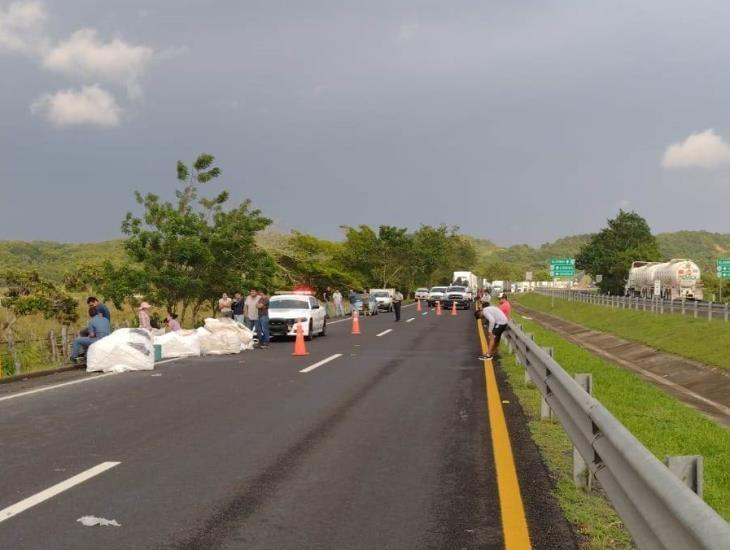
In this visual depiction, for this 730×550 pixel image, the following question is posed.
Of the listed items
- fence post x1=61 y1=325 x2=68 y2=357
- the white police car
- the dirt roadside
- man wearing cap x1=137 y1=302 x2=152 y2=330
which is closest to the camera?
the dirt roadside

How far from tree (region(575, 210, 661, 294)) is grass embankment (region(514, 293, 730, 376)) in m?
55.1

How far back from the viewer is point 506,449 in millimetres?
7297

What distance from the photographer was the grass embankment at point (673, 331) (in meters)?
20.5

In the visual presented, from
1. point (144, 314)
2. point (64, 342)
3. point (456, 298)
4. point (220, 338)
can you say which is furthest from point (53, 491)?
point (456, 298)

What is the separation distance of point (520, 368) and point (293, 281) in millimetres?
36251

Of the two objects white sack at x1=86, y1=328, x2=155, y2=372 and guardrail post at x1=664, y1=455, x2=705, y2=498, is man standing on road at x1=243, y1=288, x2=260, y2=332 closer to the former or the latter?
white sack at x1=86, y1=328, x2=155, y2=372

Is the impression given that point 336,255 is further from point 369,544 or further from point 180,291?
point 369,544

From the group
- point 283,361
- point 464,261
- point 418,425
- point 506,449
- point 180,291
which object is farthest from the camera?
point 464,261

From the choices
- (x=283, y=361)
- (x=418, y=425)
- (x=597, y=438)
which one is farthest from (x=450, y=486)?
(x=283, y=361)

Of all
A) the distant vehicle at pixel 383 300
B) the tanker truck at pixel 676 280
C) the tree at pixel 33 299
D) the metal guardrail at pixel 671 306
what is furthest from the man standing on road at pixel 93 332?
the tanker truck at pixel 676 280

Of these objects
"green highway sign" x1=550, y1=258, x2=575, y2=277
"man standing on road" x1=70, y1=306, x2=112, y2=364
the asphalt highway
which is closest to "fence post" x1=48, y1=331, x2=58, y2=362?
"man standing on road" x1=70, y1=306, x2=112, y2=364

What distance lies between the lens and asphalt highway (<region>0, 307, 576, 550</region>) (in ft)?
15.6

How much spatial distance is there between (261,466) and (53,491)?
1786mm

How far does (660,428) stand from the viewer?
352 inches
